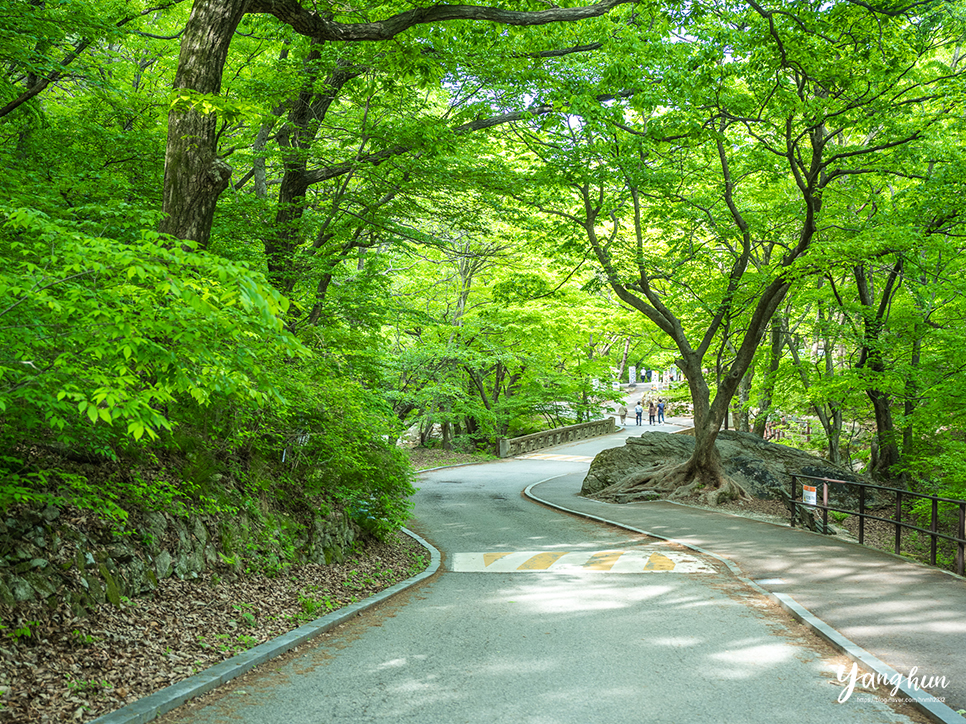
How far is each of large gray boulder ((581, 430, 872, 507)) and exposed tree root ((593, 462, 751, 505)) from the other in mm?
347

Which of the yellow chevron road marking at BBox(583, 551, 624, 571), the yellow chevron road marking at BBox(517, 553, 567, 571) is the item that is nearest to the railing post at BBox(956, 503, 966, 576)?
the yellow chevron road marking at BBox(583, 551, 624, 571)

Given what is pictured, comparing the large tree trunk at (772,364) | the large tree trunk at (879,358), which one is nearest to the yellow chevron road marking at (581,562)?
the large tree trunk at (879,358)

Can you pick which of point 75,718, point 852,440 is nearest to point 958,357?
point 852,440

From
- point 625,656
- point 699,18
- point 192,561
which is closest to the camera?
point 625,656

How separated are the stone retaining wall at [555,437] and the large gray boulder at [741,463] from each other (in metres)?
11.6

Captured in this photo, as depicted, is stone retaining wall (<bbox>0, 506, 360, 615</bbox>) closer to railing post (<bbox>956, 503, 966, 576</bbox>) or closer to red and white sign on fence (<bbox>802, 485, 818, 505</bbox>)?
railing post (<bbox>956, 503, 966, 576</bbox>)

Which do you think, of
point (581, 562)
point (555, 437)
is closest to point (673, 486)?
point (581, 562)

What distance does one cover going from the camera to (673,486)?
62.3ft

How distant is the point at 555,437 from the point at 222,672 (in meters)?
33.0

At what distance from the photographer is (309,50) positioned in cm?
1163

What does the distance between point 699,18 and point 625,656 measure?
10.1 m

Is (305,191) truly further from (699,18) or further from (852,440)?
(852,440)

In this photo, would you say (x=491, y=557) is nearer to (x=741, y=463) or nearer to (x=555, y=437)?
(x=741, y=463)

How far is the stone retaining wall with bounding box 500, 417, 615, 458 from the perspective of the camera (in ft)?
111
